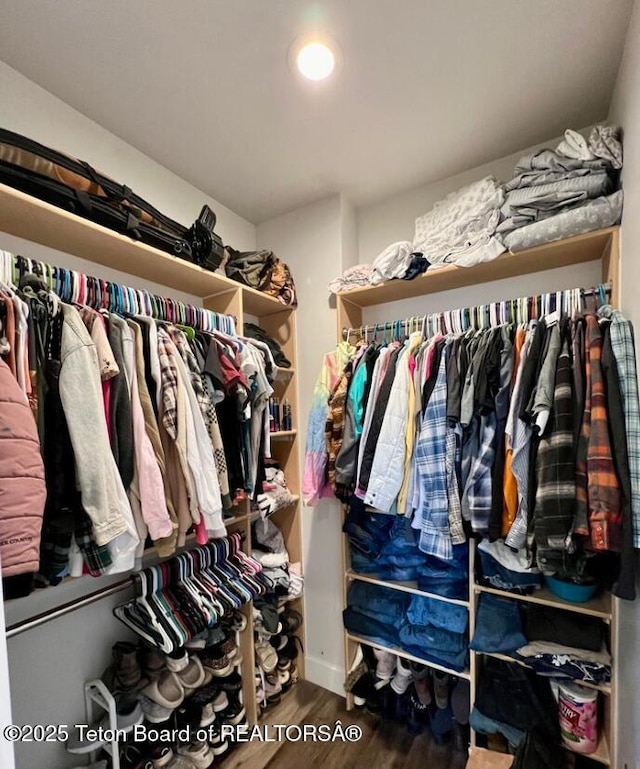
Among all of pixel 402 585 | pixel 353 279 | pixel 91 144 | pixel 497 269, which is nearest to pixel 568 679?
pixel 402 585

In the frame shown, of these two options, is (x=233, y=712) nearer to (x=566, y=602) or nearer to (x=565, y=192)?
(x=566, y=602)

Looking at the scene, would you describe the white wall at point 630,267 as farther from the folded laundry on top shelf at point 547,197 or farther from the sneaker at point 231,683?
the sneaker at point 231,683

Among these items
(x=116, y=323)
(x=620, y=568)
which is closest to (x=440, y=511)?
(x=620, y=568)

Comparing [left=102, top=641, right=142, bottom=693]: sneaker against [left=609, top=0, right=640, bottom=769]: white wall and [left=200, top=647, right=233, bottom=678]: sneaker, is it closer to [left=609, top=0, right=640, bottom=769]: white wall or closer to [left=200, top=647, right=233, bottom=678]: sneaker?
[left=200, top=647, right=233, bottom=678]: sneaker

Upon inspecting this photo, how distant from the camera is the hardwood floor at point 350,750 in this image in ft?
5.14

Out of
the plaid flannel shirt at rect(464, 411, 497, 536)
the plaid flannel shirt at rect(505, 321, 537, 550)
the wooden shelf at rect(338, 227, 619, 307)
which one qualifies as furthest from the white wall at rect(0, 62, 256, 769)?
the plaid flannel shirt at rect(505, 321, 537, 550)

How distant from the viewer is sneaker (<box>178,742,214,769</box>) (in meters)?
1.48

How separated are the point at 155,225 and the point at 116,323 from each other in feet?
1.67

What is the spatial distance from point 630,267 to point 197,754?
2.43m

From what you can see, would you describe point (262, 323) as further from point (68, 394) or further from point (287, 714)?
point (287, 714)

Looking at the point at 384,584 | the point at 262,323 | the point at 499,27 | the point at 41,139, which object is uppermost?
the point at 499,27

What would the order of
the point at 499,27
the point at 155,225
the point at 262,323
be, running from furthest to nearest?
the point at 262,323, the point at 155,225, the point at 499,27

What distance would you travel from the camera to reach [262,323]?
2264 mm

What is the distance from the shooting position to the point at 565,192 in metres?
1.37
